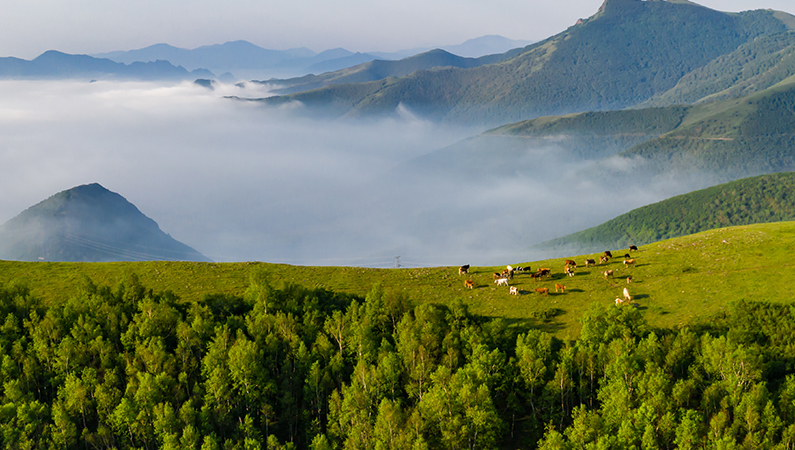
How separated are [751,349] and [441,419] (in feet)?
128

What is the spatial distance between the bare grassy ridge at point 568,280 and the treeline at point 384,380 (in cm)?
938

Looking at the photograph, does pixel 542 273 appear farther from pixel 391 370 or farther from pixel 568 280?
pixel 391 370

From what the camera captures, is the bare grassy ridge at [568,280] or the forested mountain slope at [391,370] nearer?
the forested mountain slope at [391,370]

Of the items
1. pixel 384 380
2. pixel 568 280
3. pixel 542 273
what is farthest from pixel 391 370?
pixel 568 280

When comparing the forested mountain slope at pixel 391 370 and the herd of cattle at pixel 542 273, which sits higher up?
the herd of cattle at pixel 542 273

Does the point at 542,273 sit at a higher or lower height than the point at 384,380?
higher

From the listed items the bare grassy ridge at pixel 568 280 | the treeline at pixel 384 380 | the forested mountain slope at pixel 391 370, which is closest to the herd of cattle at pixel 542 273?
the bare grassy ridge at pixel 568 280

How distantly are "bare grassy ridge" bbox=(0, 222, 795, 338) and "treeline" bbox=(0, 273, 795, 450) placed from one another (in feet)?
30.8

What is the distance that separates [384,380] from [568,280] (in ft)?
148

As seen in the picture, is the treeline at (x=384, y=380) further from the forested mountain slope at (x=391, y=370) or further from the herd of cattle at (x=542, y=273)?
the herd of cattle at (x=542, y=273)

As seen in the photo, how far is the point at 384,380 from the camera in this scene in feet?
224

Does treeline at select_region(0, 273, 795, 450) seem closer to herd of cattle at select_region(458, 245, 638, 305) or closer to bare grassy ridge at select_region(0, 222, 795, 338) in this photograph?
bare grassy ridge at select_region(0, 222, 795, 338)

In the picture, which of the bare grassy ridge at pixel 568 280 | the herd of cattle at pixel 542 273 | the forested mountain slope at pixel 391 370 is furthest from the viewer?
the herd of cattle at pixel 542 273

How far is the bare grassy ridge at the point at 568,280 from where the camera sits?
84250 mm
